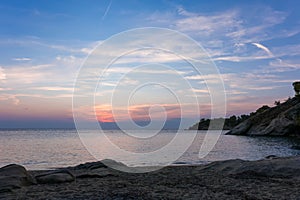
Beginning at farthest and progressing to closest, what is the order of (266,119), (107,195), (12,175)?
1. (266,119)
2. (12,175)
3. (107,195)

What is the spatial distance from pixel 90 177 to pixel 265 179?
9.87 metres

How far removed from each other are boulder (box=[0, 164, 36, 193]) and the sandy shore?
0.45 feet

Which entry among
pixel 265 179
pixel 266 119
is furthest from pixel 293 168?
pixel 266 119

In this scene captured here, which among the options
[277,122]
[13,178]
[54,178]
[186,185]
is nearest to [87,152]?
[54,178]

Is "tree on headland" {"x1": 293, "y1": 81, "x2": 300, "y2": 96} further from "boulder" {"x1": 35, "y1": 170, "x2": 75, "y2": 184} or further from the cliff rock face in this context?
"boulder" {"x1": 35, "y1": 170, "x2": 75, "y2": 184}

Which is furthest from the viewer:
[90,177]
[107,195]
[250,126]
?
[250,126]

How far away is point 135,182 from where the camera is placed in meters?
17.5

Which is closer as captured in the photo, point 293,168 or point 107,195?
point 107,195

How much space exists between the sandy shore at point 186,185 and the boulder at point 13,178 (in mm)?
139

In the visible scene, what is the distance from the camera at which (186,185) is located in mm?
16297

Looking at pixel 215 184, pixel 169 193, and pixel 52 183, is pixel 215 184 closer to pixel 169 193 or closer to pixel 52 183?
pixel 169 193

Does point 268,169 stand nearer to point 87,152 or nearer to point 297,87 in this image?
point 87,152

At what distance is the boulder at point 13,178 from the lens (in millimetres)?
14811

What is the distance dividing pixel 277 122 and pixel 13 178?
116 m
